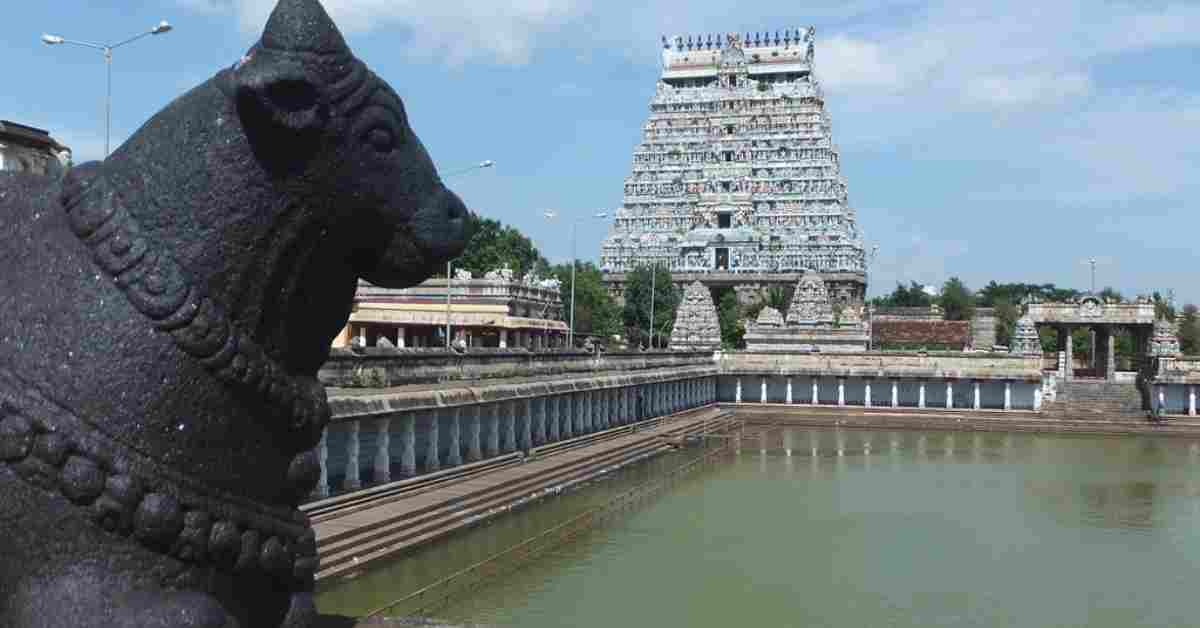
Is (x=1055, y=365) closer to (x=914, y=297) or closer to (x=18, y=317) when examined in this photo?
(x=914, y=297)

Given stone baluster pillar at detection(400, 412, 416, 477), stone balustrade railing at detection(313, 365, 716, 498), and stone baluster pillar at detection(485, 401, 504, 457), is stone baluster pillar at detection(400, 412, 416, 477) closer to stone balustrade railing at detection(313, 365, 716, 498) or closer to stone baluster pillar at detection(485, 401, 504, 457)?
stone balustrade railing at detection(313, 365, 716, 498)

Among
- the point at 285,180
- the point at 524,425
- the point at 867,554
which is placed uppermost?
the point at 285,180

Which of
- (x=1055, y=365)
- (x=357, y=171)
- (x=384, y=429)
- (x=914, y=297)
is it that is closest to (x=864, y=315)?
(x=1055, y=365)

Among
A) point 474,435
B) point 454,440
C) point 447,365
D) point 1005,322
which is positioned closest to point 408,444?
point 454,440

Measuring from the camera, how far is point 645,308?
6594 cm

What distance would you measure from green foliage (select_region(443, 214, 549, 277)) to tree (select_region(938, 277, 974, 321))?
30.8 meters

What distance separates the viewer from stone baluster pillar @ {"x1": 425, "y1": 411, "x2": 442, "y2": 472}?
2020cm

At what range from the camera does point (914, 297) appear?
94.2 metres

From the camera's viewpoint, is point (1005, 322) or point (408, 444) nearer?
point (408, 444)

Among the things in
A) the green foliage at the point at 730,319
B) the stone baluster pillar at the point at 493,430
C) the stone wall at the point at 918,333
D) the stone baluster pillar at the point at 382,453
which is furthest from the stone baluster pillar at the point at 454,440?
the stone wall at the point at 918,333

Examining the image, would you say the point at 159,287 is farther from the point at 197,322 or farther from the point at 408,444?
the point at 408,444

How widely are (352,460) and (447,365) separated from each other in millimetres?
4997

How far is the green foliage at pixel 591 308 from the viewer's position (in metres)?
58.6

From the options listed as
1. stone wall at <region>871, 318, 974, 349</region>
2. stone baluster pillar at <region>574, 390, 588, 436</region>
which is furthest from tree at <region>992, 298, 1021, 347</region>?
stone baluster pillar at <region>574, 390, 588, 436</region>
